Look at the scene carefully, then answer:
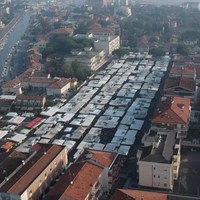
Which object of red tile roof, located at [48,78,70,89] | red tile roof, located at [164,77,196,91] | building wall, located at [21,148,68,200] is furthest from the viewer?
red tile roof, located at [48,78,70,89]


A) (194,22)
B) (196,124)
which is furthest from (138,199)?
(194,22)

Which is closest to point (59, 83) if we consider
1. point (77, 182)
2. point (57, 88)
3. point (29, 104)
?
point (57, 88)

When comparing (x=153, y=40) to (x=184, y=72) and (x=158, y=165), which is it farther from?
(x=158, y=165)

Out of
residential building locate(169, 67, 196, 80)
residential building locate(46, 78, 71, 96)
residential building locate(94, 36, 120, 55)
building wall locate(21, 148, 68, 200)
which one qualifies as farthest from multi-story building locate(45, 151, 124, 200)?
residential building locate(94, 36, 120, 55)

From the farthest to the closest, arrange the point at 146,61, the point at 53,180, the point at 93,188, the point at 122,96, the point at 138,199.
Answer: the point at 146,61, the point at 122,96, the point at 53,180, the point at 93,188, the point at 138,199

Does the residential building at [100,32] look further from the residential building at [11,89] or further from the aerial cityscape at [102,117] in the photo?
the residential building at [11,89]

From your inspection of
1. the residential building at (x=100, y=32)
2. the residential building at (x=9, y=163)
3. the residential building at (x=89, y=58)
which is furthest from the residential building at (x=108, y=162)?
the residential building at (x=100, y=32)

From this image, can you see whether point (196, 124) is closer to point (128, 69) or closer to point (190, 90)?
point (190, 90)

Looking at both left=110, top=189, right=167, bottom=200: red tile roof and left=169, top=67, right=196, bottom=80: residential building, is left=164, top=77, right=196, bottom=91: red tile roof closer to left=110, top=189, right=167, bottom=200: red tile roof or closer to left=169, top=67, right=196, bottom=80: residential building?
left=169, top=67, right=196, bottom=80: residential building
